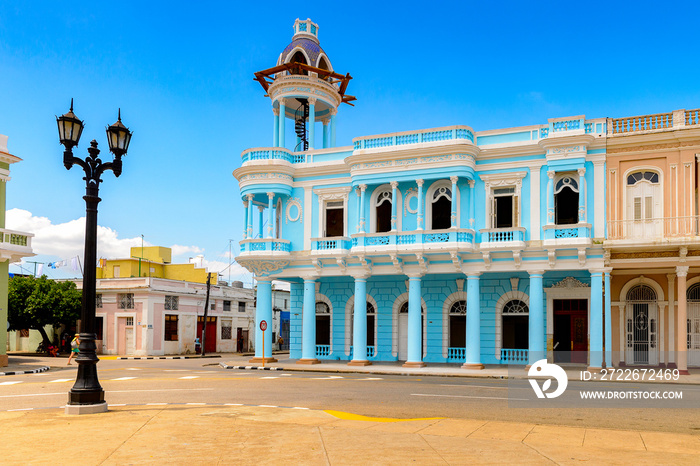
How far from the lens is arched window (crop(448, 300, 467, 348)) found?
29.3m

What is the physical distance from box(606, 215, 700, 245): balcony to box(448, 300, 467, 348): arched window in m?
7.22

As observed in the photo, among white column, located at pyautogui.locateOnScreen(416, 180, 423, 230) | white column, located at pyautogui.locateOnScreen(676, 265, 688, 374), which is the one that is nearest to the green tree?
white column, located at pyautogui.locateOnScreen(416, 180, 423, 230)

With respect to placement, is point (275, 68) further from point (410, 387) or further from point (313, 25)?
point (410, 387)

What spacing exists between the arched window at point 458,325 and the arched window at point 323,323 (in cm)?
620

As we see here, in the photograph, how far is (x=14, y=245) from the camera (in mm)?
27609

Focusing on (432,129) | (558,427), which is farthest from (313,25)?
(558,427)

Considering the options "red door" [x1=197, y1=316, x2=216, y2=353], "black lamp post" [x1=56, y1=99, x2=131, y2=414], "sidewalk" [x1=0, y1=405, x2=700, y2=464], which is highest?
"black lamp post" [x1=56, y1=99, x2=131, y2=414]

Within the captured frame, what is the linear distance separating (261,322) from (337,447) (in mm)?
21237

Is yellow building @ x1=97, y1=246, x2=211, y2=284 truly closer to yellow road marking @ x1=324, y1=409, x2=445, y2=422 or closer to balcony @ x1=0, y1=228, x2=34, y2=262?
balcony @ x1=0, y1=228, x2=34, y2=262

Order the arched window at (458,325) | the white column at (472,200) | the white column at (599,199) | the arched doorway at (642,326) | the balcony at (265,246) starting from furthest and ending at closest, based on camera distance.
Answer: the balcony at (265,246) < the arched window at (458,325) < the white column at (472,200) < the arched doorway at (642,326) < the white column at (599,199)

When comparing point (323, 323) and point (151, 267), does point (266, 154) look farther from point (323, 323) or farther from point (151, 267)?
point (151, 267)

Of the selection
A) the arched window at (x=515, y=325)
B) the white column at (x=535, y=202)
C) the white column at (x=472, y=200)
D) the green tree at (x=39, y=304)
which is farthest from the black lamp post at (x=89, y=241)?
the green tree at (x=39, y=304)

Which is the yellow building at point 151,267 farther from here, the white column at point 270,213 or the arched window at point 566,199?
the arched window at point 566,199

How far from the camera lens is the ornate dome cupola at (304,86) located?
1259 inches
